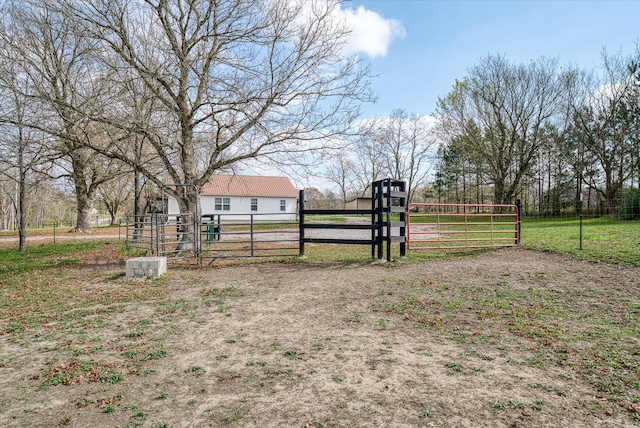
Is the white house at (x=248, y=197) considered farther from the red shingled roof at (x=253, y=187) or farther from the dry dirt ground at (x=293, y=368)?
the dry dirt ground at (x=293, y=368)

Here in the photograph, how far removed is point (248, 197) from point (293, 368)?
32.6 meters

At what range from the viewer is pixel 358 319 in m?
4.80

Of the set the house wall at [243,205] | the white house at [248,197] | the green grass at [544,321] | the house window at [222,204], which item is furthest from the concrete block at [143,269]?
the house window at [222,204]

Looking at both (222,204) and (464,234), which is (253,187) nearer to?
(222,204)

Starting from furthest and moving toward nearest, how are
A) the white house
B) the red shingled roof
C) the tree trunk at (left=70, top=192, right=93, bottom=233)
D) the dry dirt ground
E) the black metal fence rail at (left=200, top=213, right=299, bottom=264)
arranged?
the red shingled roof → the white house → the tree trunk at (left=70, top=192, right=93, bottom=233) → the black metal fence rail at (left=200, top=213, right=299, bottom=264) → the dry dirt ground

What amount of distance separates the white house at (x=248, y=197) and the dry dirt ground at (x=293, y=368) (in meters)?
27.7

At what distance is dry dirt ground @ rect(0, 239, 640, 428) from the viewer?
2580 mm

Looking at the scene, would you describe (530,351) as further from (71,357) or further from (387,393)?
(71,357)

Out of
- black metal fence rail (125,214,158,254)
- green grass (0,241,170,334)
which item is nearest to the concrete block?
green grass (0,241,170,334)

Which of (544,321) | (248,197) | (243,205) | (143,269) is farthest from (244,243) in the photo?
(248,197)

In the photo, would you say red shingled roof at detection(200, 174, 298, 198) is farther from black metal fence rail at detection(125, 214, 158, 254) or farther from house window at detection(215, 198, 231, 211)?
black metal fence rail at detection(125, 214, 158, 254)

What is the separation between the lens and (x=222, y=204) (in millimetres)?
34156

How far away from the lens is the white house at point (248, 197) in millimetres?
33719

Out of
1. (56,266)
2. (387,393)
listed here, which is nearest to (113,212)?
(56,266)
